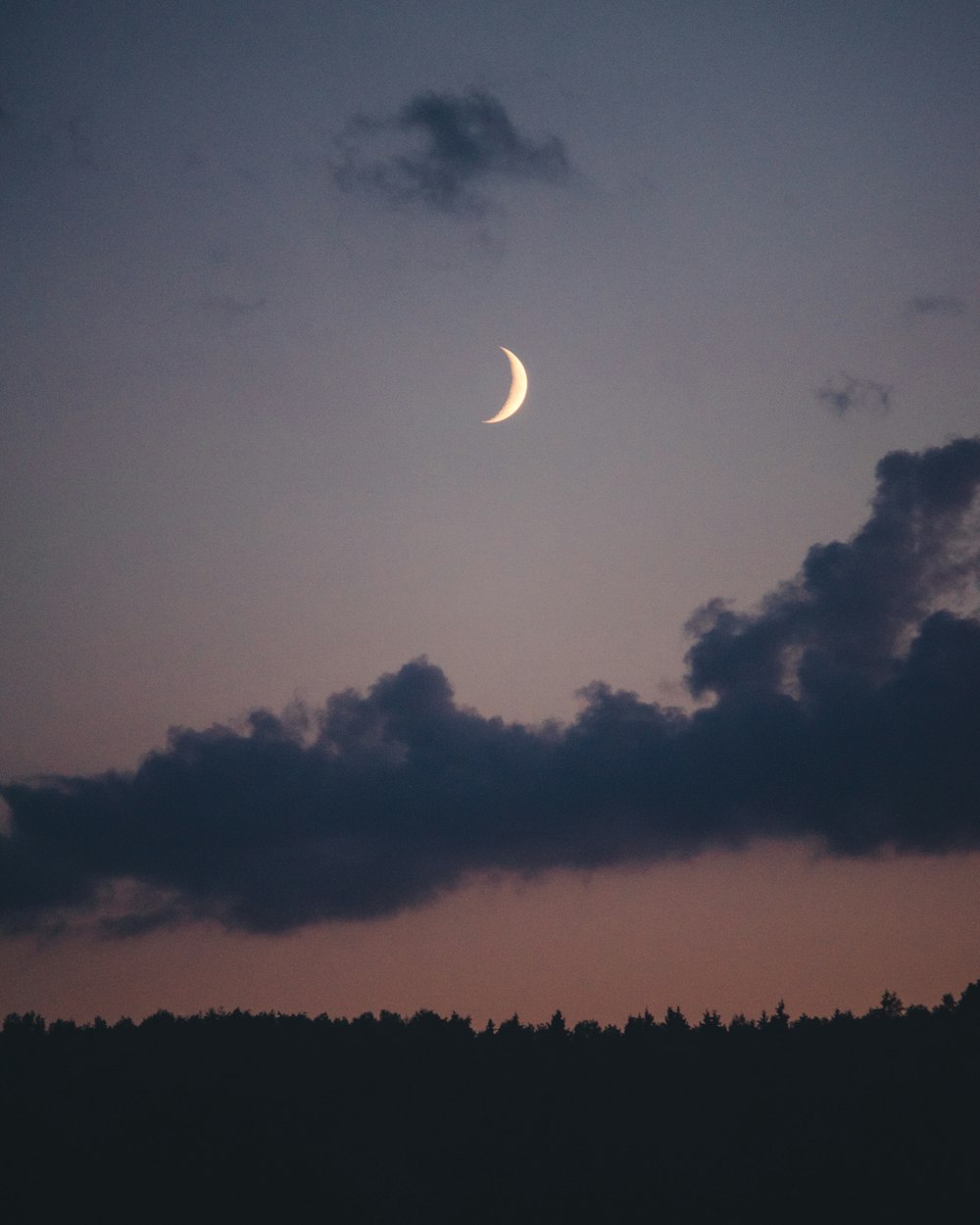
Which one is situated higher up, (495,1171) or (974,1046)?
(974,1046)

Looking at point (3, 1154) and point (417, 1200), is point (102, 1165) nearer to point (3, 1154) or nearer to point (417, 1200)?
point (3, 1154)

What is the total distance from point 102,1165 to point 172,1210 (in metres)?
12.0

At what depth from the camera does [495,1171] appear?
19325 cm

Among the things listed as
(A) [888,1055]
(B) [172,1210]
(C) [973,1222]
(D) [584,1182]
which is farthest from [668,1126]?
(B) [172,1210]

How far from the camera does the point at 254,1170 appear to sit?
7490 inches

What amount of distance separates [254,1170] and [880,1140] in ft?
287

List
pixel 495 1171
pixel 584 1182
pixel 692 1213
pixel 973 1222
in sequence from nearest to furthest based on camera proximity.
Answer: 1. pixel 973 1222
2. pixel 692 1213
3. pixel 584 1182
4. pixel 495 1171

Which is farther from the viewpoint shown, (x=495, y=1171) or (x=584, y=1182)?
(x=495, y=1171)

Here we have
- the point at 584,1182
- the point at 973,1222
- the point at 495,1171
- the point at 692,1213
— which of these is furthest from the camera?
the point at 495,1171

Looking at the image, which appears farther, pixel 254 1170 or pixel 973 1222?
pixel 254 1170

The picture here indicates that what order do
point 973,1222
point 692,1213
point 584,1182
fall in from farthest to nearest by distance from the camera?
point 584,1182 → point 692,1213 → point 973,1222

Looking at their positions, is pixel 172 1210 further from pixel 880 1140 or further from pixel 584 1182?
pixel 880 1140

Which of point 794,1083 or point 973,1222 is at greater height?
point 794,1083

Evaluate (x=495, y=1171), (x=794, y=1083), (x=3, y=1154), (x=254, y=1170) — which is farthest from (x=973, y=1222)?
(x=3, y=1154)
